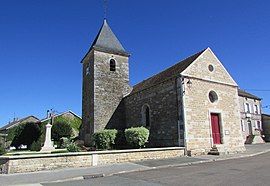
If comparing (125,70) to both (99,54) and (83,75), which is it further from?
(83,75)

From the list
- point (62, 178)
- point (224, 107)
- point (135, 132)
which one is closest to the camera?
point (62, 178)

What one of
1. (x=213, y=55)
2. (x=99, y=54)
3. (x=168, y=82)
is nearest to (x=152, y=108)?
(x=168, y=82)

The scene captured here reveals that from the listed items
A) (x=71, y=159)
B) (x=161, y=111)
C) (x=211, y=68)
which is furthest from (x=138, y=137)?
(x=211, y=68)

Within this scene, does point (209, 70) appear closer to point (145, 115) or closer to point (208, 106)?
A: point (208, 106)

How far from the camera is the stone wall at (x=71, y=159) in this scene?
380 inches

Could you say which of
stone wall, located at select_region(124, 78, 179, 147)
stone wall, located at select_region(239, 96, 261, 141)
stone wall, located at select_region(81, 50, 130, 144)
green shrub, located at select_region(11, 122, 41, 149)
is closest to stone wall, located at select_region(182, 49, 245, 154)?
stone wall, located at select_region(124, 78, 179, 147)

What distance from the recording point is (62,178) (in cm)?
832

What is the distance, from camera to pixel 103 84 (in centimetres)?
2162

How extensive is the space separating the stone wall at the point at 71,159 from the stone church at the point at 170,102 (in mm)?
2700

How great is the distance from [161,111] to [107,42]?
1020cm

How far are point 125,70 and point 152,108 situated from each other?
6.64m

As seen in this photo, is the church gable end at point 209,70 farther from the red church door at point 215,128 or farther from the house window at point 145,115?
the house window at point 145,115

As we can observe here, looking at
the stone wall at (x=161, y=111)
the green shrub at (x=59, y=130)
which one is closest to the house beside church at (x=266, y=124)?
the stone wall at (x=161, y=111)

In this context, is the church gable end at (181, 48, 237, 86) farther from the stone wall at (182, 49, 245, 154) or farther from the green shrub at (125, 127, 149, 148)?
the green shrub at (125, 127, 149, 148)
